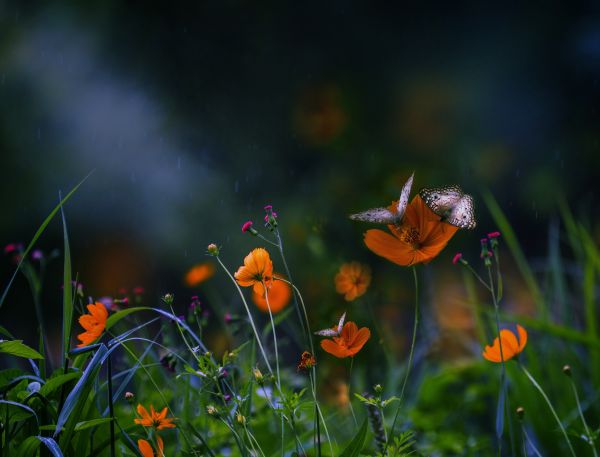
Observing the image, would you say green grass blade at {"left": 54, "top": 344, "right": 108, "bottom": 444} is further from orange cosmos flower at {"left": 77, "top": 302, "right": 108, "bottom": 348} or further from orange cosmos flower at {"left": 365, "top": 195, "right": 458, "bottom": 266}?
orange cosmos flower at {"left": 365, "top": 195, "right": 458, "bottom": 266}

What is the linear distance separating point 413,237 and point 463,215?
0.23ft

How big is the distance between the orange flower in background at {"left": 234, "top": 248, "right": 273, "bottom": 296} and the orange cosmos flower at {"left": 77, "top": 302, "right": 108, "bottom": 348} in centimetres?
20

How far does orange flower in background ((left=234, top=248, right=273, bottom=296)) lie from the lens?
0.87m

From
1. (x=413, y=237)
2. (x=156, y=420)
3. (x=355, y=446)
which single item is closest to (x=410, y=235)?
(x=413, y=237)

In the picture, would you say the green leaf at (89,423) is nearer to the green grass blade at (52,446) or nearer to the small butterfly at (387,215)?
the green grass blade at (52,446)

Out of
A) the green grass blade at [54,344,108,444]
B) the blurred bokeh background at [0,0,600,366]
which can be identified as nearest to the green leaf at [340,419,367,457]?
the green grass blade at [54,344,108,444]

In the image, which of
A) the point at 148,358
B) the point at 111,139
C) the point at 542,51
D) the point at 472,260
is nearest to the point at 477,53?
the point at 542,51

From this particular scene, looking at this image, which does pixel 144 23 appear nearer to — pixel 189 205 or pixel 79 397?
pixel 189 205

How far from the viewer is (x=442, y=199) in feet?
2.84

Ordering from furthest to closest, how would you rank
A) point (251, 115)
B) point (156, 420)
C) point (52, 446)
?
point (251, 115), point (156, 420), point (52, 446)

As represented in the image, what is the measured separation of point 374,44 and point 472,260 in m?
1.00

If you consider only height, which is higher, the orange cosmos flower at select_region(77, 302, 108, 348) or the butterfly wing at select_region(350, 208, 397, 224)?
the butterfly wing at select_region(350, 208, 397, 224)

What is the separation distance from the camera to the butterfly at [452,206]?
833 millimetres

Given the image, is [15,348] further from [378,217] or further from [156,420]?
[378,217]
